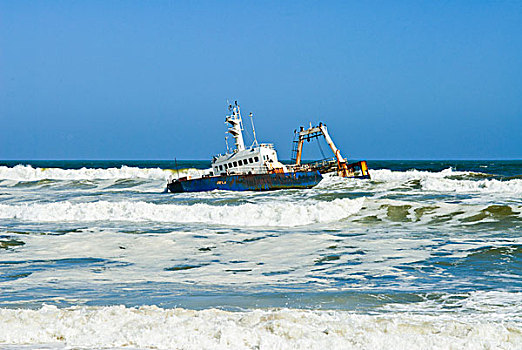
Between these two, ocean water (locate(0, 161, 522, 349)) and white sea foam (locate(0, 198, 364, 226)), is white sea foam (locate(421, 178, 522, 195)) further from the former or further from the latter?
white sea foam (locate(0, 198, 364, 226))

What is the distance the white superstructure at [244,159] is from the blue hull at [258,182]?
2.87 feet

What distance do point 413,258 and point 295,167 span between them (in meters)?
23.9

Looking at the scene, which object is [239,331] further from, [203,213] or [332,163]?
[332,163]

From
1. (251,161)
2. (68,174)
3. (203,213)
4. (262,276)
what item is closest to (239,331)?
(262,276)

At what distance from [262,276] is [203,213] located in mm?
11351

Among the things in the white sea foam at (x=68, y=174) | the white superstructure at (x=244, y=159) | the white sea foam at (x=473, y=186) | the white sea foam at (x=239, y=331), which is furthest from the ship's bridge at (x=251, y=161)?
the white sea foam at (x=239, y=331)

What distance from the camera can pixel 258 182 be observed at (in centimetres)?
3272

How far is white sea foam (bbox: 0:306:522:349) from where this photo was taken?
4.79 meters

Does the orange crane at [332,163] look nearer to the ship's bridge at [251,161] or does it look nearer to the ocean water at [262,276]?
the ship's bridge at [251,161]

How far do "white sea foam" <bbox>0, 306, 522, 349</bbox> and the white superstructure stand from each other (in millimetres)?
28107

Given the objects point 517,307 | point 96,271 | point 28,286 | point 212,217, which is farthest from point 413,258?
point 212,217

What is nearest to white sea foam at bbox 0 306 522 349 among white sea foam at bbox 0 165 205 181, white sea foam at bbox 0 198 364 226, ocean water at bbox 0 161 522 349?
ocean water at bbox 0 161 522 349

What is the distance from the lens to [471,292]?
785 centimetres

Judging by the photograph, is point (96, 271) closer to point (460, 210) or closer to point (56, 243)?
point (56, 243)
